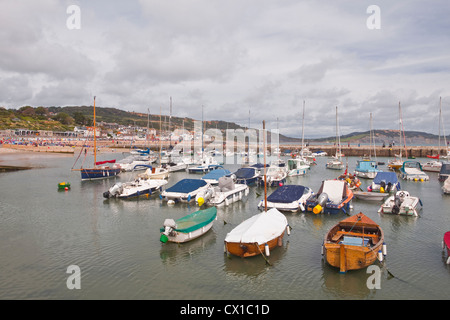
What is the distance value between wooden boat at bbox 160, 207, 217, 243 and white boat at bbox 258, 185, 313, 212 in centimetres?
717

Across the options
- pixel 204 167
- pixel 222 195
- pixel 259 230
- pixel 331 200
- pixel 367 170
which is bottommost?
pixel 259 230

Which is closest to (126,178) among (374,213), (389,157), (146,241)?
(146,241)

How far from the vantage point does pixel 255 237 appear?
17.9 metres

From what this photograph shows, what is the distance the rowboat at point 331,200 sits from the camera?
27.7 m

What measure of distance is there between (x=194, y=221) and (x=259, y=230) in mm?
5382

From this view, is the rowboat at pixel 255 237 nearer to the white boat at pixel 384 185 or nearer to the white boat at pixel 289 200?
the white boat at pixel 289 200

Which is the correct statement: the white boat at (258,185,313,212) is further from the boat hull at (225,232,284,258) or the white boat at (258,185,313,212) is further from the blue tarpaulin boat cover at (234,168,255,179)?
the blue tarpaulin boat cover at (234,168,255,179)

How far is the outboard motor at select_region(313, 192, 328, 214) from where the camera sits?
89.4 ft

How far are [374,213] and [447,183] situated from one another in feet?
57.4

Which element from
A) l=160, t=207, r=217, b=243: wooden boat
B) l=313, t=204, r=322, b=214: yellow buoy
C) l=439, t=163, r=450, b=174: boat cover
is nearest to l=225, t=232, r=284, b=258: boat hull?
l=160, t=207, r=217, b=243: wooden boat

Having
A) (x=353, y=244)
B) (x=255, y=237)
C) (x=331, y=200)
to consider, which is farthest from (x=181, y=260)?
(x=331, y=200)

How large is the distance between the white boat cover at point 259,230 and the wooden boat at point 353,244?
3.12 meters

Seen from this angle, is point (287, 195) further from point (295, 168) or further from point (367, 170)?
point (367, 170)
